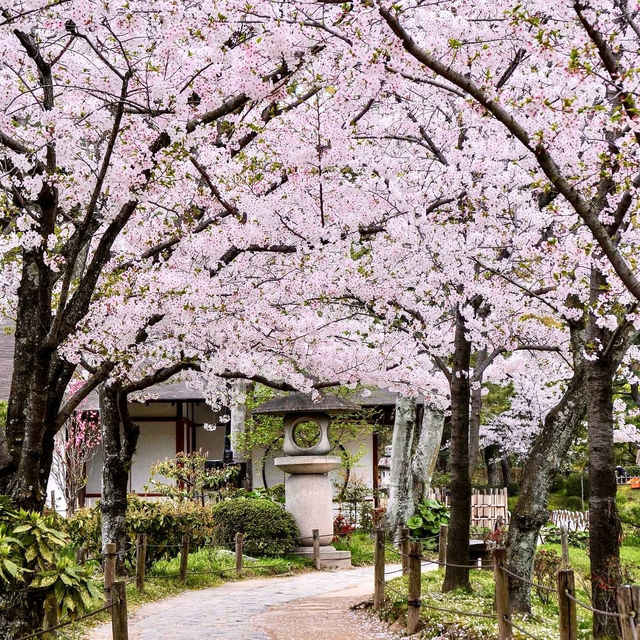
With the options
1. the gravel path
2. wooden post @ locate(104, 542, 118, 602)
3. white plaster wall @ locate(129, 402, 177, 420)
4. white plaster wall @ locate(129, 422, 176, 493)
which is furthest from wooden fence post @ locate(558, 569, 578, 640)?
white plaster wall @ locate(129, 402, 177, 420)

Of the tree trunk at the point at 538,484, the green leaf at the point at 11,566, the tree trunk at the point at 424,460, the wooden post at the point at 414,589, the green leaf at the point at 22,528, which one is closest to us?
the green leaf at the point at 11,566

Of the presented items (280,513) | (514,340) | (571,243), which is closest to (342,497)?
(280,513)

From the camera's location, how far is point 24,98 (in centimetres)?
805

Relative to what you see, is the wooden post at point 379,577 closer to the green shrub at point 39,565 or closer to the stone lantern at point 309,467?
the green shrub at point 39,565

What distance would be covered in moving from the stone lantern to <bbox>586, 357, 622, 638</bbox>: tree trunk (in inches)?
337

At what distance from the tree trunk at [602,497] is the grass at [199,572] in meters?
5.07

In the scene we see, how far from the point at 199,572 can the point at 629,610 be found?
29.8 ft

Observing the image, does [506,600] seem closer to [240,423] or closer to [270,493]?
[270,493]

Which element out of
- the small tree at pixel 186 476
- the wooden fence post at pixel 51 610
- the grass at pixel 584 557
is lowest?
the grass at pixel 584 557

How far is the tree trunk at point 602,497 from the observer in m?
6.94

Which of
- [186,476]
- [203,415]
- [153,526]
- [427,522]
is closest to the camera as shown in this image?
[153,526]

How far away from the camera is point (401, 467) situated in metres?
16.8

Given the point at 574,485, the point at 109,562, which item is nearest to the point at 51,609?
the point at 109,562

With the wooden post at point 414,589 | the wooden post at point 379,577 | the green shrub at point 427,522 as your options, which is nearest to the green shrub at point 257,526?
the green shrub at point 427,522
